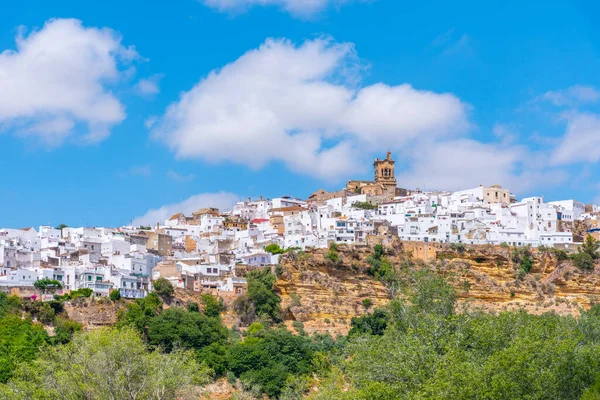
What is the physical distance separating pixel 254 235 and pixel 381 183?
84.3 feet

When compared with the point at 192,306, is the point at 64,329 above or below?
below

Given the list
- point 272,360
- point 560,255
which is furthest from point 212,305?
point 560,255

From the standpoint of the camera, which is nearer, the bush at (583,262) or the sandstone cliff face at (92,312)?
the sandstone cliff face at (92,312)

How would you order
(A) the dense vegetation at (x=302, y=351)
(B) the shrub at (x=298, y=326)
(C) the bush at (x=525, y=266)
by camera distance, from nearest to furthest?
(A) the dense vegetation at (x=302, y=351) → (B) the shrub at (x=298, y=326) → (C) the bush at (x=525, y=266)

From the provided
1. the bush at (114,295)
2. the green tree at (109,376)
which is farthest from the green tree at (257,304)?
the green tree at (109,376)

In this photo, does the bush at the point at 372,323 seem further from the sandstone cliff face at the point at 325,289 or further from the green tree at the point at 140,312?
the green tree at the point at 140,312

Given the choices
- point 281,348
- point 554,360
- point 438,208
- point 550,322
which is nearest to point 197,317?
point 281,348

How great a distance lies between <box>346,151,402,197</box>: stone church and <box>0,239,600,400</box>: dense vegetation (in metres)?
29.4

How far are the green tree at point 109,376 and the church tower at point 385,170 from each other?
6611cm

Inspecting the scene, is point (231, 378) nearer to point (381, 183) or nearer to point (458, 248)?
point (458, 248)

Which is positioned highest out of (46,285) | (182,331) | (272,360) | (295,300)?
(46,285)

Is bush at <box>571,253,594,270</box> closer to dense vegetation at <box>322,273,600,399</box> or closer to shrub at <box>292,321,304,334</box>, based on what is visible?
shrub at <box>292,321,304,334</box>

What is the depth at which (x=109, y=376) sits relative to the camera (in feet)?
114

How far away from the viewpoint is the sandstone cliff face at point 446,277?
59875mm
